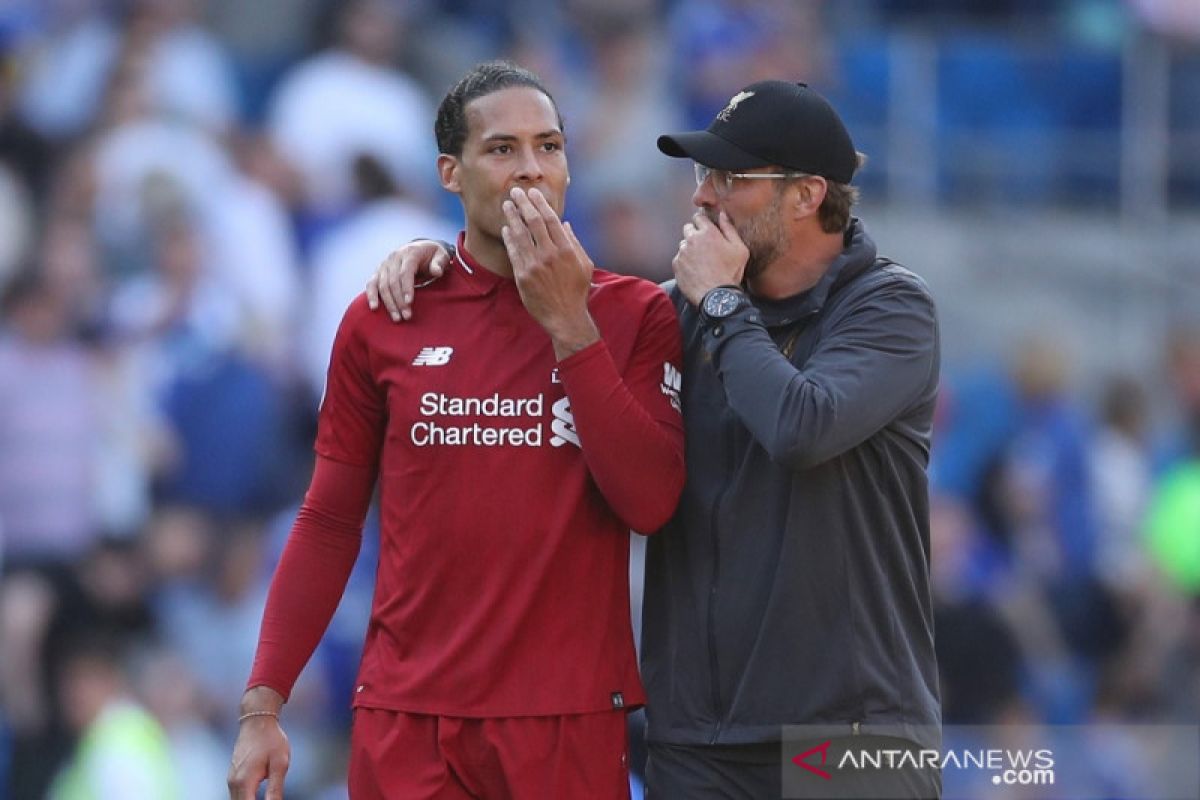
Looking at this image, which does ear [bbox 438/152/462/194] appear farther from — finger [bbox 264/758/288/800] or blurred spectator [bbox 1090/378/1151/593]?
blurred spectator [bbox 1090/378/1151/593]

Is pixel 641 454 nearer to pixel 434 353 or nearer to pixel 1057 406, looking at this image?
pixel 434 353

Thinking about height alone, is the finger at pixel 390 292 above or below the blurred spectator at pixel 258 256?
below

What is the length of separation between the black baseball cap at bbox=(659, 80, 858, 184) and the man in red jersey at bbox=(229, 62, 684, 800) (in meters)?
0.32

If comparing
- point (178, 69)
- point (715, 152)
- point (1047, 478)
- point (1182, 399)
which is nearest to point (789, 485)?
point (715, 152)

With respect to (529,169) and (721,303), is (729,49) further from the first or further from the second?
(721,303)

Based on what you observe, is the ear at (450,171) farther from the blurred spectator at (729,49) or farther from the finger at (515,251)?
the blurred spectator at (729,49)

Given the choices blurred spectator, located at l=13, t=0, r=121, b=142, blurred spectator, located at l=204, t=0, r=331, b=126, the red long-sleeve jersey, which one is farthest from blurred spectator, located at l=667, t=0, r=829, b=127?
the red long-sleeve jersey

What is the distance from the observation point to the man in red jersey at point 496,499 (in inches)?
153

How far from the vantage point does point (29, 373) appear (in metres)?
8.09

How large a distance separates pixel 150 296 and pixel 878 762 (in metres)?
5.27

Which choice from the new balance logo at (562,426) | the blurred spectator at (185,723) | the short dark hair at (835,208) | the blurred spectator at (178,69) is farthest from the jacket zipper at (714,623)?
the blurred spectator at (178,69)

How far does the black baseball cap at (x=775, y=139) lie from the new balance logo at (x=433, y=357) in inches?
25.4

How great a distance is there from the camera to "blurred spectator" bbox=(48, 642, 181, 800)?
7574mm

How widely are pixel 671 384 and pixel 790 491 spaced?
362 millimetres
